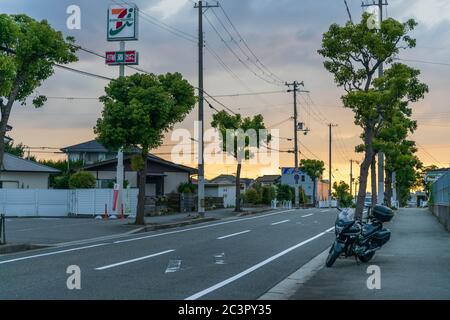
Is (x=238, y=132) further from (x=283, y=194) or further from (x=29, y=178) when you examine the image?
(x=283, y=194)

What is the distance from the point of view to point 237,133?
4869 centimetres

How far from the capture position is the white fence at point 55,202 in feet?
122

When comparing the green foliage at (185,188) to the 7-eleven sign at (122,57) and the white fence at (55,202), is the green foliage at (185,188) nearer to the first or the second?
the white fence at (55,202)

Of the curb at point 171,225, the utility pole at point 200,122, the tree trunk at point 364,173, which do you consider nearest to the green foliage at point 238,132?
the utility pole at point 200,122

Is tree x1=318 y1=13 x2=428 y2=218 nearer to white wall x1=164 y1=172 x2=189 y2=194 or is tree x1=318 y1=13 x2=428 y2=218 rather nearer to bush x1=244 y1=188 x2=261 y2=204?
white wall x1=164 y1=172 x2=189 y2=194

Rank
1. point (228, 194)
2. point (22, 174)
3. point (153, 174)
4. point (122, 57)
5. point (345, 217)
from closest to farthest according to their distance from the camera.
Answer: point (345, 217)
point (122, 57)
point (22, 174)
point (153, 174)
point (228, 194)

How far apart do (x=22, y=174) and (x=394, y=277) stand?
39135 millimetres

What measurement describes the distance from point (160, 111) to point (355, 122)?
35.3 feet

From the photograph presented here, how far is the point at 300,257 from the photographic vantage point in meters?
15.9

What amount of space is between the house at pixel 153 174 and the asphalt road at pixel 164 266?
3111 cm

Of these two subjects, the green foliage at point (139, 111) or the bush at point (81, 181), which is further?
the bush at point (81, 181)

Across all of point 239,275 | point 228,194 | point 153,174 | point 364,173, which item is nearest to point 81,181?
point 153,174

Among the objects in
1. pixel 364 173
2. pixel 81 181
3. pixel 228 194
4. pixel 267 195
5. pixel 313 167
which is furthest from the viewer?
pixel 313 167
